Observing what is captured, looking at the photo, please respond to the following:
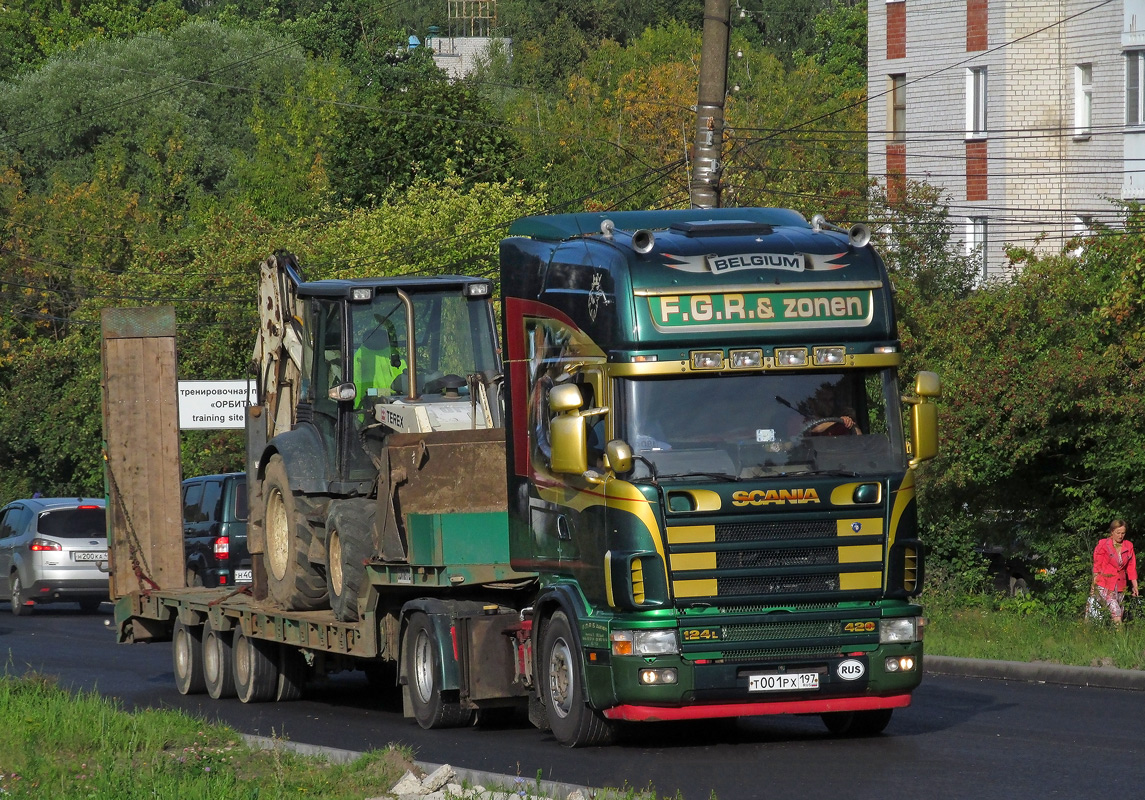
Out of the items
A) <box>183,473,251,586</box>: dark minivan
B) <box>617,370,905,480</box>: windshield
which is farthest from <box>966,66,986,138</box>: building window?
<box>617,370,905,480</box>: windshield

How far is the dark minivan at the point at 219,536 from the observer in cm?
2392

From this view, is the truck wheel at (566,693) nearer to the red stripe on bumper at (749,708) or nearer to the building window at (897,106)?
the red stripe on bumper at (749,708)

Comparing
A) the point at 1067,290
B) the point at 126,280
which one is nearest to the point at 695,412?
the point at 1067,290

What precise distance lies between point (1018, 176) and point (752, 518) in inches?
1229

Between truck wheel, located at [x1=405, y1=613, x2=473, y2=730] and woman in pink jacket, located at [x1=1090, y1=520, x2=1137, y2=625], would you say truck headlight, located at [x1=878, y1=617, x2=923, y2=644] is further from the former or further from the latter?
woman in pink jacket, located at [x1=1090, y1=520, x2=1137, y2=625]

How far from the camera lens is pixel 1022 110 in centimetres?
4009

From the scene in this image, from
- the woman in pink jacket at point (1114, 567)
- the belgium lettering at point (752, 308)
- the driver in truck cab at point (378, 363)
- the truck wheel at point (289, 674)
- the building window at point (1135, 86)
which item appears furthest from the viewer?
the building window at point (1135, 86)

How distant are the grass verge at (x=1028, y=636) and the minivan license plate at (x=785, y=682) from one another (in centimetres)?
576

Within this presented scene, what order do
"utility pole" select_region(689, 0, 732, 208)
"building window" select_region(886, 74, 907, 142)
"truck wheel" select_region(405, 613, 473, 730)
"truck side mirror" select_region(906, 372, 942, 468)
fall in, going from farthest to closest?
"building window" select_region(886, 74, 907, 142), "utility pole" select_region(689, 0, 732, 208), "truck wheel" select_region(405, 613, 473, 730), "truck side mirror" select_region(906, 372, 942, 468)

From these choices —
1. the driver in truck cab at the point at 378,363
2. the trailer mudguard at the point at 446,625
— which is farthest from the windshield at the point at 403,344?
the trailer mudguard at the point at 446,625

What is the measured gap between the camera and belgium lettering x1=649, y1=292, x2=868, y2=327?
1089 centimetres

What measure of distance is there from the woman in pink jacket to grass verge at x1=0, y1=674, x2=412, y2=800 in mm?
10869

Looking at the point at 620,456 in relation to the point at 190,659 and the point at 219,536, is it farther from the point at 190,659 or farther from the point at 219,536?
the point at 219,536

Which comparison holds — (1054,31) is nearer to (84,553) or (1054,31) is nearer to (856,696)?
(84,553)
